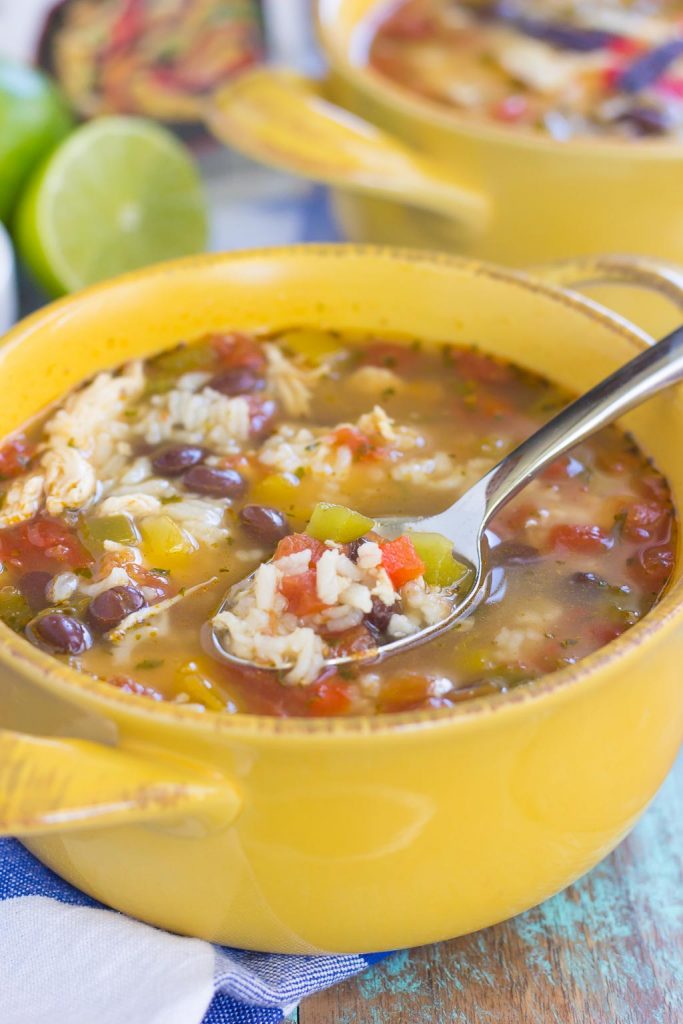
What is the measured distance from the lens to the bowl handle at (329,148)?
3688 millimetres

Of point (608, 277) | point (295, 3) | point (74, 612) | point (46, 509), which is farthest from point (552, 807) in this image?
point (295, 3)

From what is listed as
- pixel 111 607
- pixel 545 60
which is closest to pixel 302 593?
pixel 111 607

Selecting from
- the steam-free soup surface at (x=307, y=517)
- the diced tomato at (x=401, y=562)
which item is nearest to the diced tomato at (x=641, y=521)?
the steam-free soup surface at (x=307, y=517)

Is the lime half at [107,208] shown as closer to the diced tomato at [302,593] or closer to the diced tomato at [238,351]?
the diced tomato at [238,351]

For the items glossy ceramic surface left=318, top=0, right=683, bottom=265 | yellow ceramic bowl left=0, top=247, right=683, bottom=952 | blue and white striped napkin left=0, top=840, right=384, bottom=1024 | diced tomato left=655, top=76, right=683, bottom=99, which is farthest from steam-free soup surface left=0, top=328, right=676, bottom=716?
diced tomato left=655, top=76, right=683, bottom=99

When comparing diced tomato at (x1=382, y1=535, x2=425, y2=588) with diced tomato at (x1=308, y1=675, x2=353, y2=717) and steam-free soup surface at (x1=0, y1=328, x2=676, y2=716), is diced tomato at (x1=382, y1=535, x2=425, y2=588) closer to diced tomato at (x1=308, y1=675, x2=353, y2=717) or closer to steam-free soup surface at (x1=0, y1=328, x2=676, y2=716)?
steam-free soup surface at (x1=0, y1=328, x2=676, y2=716)

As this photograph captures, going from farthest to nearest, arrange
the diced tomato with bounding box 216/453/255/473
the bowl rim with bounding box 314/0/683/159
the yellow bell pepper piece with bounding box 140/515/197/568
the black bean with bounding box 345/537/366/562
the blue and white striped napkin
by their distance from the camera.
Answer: the bowl rim with bounding box 314/0/683/159 < the diced tomato with bounding box 216/453/255/473 < the yellow bell pepper piece with bounding box 140/515/197/568 < the black bean with bounding box 345/537/366/562 < the blue and white striped napkin

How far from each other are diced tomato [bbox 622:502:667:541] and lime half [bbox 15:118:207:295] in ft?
7.11

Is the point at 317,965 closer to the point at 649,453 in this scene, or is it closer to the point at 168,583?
the point at 168,583

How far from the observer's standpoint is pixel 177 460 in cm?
285

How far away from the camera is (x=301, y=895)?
2.09m

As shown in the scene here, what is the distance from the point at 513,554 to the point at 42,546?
972mm

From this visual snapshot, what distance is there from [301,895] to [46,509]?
3.49 ft

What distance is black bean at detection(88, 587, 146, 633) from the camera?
2400 mm
